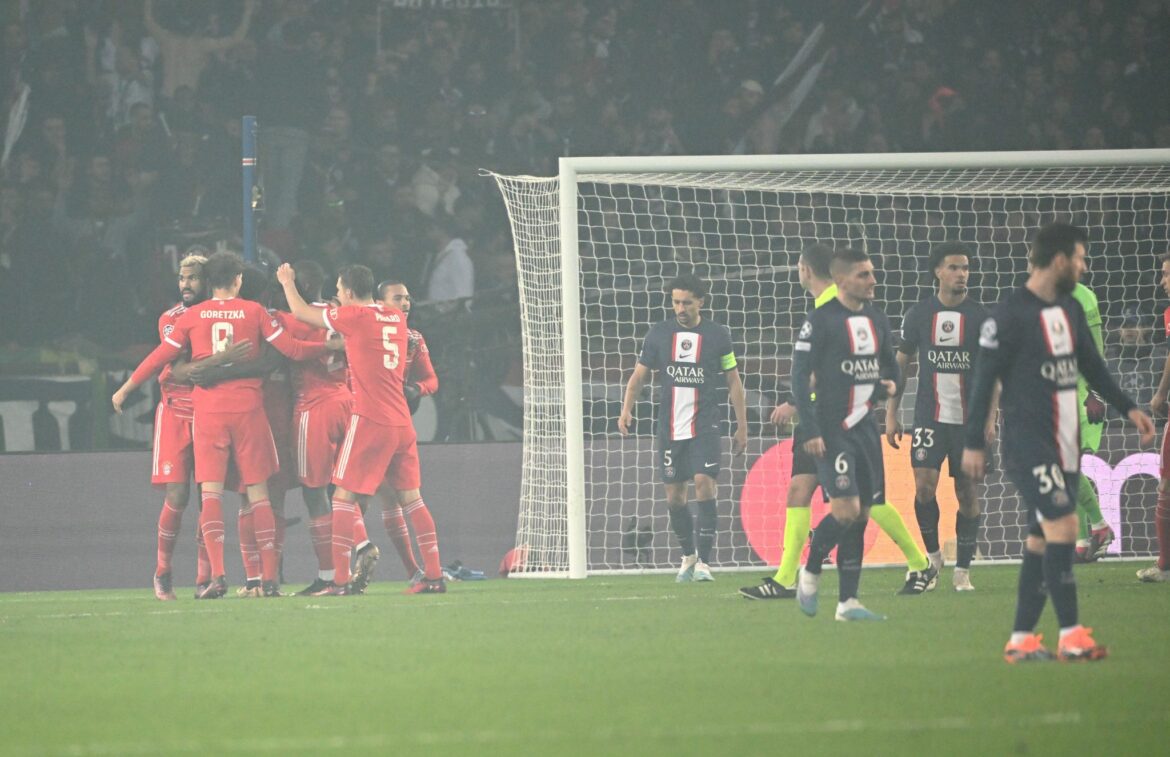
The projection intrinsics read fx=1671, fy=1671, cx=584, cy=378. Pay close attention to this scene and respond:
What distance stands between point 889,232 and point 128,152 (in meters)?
6.87

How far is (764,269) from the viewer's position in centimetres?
1335

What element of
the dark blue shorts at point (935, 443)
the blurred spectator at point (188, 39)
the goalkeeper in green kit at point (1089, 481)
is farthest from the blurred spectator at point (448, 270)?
the dark blue shorts at point (935, 443)

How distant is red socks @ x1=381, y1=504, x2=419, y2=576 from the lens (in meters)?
10.5

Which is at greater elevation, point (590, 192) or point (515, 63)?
point (515, 63)

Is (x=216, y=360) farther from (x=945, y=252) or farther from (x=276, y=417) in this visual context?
(x=945, y=252)

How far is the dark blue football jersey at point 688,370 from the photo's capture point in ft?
35.4

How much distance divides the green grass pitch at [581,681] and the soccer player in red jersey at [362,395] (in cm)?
100

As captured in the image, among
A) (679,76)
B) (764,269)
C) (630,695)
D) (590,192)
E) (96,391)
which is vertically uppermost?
(679,76)

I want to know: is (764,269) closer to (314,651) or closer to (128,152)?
(128,152)

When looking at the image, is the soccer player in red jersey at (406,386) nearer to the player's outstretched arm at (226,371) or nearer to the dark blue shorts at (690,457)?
the player's outstretched arm at (226,371)

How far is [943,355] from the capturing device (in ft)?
30.5

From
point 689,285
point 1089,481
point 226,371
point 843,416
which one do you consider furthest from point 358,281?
point 1089,481

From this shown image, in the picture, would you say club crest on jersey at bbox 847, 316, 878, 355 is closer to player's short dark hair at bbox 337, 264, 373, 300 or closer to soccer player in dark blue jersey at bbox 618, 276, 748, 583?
soccer player in dark blue jersey at bbox 618, 276, 748, 583

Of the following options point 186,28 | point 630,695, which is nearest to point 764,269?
point 186,28
